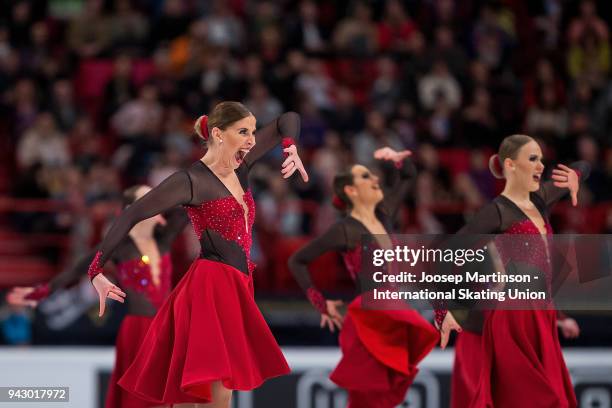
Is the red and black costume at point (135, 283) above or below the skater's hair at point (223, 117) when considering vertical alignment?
below

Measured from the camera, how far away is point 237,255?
5254mm

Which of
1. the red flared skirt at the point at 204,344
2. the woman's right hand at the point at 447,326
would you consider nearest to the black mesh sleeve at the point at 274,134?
the red flared skirt at the point at 204,344

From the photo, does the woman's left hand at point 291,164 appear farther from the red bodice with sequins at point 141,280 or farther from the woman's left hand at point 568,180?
the red bodice with sequins at point 141,280

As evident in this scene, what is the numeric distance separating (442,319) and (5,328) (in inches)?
214

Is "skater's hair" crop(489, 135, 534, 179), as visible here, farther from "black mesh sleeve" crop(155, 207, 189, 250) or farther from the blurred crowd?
the blurred crowd

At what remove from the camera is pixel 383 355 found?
6.32 meters

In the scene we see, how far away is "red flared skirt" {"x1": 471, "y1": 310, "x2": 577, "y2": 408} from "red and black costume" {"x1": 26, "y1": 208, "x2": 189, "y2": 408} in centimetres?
202

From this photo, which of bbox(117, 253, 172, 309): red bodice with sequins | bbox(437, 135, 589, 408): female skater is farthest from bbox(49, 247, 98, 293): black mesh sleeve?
bbox(437, 135, 589, 408): female skater

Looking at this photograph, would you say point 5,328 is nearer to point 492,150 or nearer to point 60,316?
point 60,316

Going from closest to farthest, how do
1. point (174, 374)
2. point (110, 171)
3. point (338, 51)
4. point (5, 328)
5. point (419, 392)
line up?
point (174, 374) → point (419, 392) → point (5, 328) → point (110, 171) → point (338, 51)

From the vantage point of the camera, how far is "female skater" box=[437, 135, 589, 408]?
220 inches

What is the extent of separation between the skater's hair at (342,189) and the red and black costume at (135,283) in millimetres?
935

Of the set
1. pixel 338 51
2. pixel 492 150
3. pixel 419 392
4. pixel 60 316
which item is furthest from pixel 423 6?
pixel 419 392

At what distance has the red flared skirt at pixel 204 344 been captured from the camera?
5.00m
